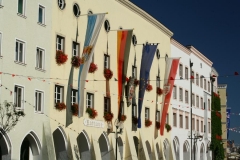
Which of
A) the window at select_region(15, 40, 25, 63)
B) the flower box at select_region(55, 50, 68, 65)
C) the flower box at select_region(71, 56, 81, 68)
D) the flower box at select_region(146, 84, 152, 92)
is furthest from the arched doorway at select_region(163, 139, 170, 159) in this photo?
the window at select_region(15, 40, 25, 63)

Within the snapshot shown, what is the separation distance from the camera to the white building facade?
201 ft

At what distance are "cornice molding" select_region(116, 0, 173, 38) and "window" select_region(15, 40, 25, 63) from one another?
48.2 feet

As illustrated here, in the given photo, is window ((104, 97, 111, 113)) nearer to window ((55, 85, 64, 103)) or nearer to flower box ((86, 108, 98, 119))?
flower box ((86, 108, 98, 119))

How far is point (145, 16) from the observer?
52969 mm

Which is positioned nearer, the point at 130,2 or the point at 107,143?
the point at 107,143

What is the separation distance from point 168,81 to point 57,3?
19.3 meters

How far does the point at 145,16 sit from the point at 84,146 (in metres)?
16.6

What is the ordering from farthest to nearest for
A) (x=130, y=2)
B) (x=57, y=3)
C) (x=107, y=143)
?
(x=130, y=2), (x=107, y=143), (x=57, y=3)

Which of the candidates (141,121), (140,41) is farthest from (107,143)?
(140,41)

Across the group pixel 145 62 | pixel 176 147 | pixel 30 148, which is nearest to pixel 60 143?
pixel 30 148

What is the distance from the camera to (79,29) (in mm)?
41000

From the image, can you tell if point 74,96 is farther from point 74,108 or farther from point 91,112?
point 91,112

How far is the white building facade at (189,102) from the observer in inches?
2410

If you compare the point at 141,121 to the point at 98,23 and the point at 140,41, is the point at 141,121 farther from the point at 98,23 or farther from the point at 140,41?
the point at 98,23
